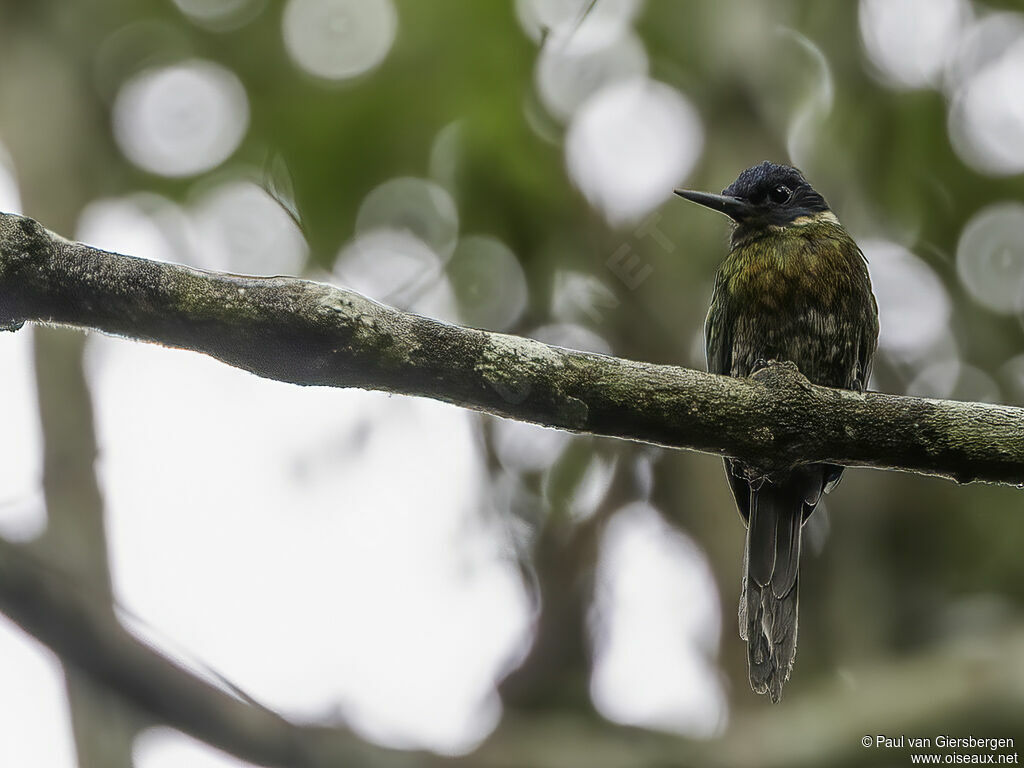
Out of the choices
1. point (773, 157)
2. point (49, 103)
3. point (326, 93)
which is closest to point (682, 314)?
point (773, 157)

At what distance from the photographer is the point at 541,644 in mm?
5590

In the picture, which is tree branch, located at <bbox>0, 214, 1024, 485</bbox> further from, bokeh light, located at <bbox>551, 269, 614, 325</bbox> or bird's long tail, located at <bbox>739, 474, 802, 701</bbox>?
bokeh light, located at <bbox>551, 269, 614, 325</bbox>

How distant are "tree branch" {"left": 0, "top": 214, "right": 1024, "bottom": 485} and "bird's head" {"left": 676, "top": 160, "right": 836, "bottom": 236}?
5.50 ft

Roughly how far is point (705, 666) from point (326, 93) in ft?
12.5

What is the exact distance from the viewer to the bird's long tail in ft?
12.6

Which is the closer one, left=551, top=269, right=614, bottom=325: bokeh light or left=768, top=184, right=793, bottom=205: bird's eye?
left=768, top=184, right=793, bottom=205: bird's eye

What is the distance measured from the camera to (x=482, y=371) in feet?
8.43

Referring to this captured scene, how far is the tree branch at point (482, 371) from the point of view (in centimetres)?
233

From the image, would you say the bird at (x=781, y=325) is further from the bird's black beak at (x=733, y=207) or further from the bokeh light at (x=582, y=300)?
the bokeh light at (x=582, y=300)

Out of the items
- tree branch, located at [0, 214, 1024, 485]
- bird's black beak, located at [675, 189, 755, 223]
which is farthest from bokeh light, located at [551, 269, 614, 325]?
tree branch, located at [0, 214, 1024, 485]

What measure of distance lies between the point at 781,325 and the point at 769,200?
570 millimetres

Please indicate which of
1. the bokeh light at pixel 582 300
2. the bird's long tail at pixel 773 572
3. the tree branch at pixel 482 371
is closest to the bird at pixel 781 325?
the bird's long tail at pixel 773 572

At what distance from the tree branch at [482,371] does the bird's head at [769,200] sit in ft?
5.50

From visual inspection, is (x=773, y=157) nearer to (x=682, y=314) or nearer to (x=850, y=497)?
(x=682, y=314)
